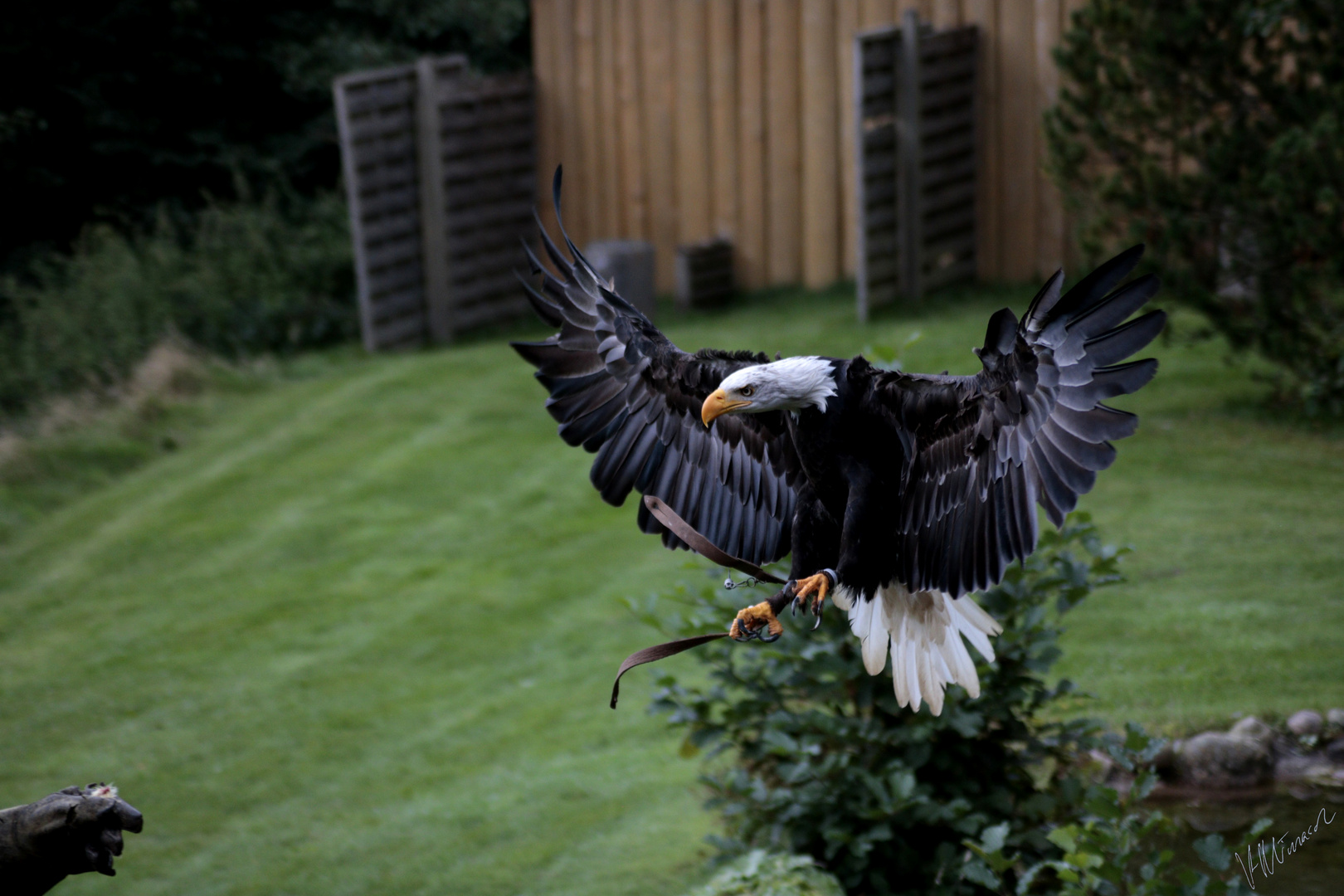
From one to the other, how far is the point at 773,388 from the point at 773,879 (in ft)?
4.30

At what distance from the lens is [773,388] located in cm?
214

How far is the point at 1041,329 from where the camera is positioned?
197 cm

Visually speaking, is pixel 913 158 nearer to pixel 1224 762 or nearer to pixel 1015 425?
pixel 1224 762

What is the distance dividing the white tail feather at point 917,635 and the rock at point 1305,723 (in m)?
1.62

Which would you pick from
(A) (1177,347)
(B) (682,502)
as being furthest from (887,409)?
(A) (1177,347)

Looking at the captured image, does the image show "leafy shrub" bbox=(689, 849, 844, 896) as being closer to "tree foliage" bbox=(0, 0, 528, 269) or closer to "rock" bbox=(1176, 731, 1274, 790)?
"rock" bbox=(1176, 731, 1274, 790)

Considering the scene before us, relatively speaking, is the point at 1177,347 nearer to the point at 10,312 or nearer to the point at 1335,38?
the point at 1335,38

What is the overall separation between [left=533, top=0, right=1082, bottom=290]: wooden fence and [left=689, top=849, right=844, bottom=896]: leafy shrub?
5.80 m

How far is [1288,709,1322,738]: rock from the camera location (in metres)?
3.67

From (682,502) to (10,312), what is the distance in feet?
28.6

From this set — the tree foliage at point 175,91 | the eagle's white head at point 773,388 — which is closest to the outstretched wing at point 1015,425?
the eagle's white head at point 773,388

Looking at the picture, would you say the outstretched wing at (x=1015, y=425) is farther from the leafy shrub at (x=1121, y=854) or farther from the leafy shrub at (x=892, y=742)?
the leafy shrub at (x=892, y=742)

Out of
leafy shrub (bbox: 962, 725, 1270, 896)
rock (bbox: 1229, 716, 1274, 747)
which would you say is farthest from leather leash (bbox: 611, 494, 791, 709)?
rock (bbox: 1229, 716, 1274, 747)

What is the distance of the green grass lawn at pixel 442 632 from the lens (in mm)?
3988
